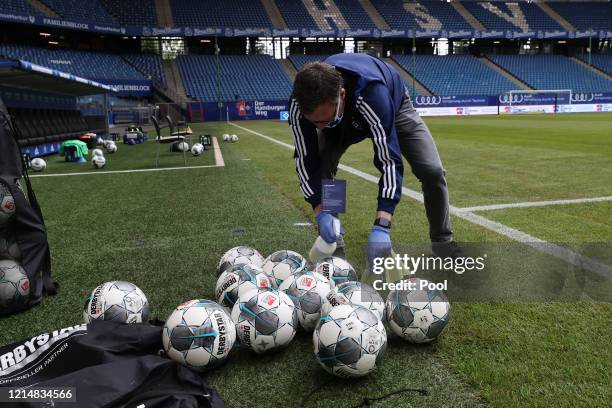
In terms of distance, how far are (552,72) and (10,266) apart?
2264 inches

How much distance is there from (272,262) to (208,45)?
49879 millimetres

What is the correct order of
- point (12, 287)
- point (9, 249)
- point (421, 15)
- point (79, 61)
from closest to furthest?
1. point (12, 287)
2. point (9, 249)
3. point (79, 61)
4. point (421, 15)

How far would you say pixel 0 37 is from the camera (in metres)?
35.1

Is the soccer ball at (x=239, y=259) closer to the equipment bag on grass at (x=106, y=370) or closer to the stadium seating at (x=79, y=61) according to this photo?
the equipment bag on grass at (x=106, y=370)

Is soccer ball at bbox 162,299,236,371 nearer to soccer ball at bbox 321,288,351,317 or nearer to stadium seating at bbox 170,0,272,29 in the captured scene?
soccer ball at bbox 321,288,351,317

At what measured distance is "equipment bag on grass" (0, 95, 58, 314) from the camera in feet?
10.4

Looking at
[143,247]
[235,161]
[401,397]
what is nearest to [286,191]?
[143,247]

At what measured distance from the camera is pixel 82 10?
38.4m

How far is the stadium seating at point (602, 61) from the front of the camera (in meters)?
52.2

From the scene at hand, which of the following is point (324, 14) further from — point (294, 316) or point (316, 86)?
point (294, 316)

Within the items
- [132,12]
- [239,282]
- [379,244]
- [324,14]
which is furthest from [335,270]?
[324,14]

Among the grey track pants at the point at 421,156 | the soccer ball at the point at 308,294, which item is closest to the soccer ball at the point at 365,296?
the soccer ball at the point at 308,294

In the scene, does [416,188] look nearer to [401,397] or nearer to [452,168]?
[452,168]

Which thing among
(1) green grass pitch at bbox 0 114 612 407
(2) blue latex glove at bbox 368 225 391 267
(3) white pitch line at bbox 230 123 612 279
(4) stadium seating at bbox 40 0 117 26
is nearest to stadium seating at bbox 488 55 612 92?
(4) stadium seating at bbox 40 0 117 26
